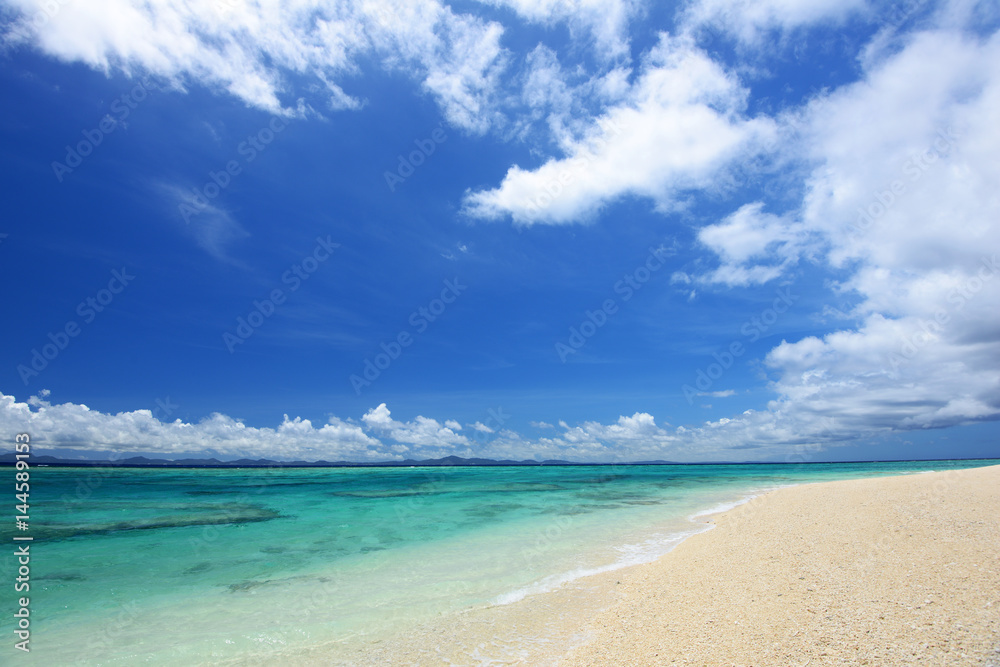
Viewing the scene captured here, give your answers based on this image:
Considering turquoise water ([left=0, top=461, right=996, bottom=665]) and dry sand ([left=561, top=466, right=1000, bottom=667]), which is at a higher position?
dry sand ([left=561, top=466, right=1000, bottom=667])

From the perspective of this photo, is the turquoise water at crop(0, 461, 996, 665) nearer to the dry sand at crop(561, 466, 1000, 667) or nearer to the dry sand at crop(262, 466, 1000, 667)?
the dry sand at crop(262, 466, 1000, 667)

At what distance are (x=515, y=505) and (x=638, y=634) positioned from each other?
21516mm

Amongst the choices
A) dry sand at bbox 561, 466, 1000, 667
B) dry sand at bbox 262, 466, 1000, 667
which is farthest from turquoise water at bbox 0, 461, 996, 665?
dry sand at bbox 561, 466, 1000, 667

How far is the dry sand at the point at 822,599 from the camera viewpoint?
5.28 m

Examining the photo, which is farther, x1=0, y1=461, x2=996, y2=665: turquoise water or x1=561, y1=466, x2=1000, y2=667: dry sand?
x1=0, y1=461, x2=996, y2=665: turquoise water

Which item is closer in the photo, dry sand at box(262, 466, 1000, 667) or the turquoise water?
dry sand at box(262, 466, 1000, 667)

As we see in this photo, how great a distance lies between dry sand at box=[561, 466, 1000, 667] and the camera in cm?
528

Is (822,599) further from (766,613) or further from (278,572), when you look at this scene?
(278,572)

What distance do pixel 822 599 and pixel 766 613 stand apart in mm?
1133

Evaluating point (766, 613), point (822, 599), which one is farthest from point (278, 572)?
point (822, 599)

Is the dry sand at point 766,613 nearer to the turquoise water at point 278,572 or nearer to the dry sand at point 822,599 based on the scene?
the dry sand at point 822,599

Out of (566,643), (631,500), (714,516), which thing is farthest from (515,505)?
(566,643)

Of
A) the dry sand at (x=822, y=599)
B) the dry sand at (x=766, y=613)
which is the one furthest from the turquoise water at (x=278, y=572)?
the dry sand at (x=822, y=599)

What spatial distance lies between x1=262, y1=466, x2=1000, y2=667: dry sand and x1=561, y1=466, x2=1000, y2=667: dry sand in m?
0.02
